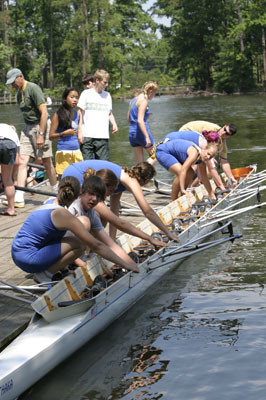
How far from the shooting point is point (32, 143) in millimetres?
10734

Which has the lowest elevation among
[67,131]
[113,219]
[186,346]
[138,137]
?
[186,346]

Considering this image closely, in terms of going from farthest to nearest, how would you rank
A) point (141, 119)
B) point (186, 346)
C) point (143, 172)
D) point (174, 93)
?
point (174, 93)
point (141, 119)
point (143, 172)
point (186, 346)

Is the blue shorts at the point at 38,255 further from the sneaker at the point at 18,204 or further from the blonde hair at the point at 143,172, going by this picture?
the sneaker at the point at 18,204

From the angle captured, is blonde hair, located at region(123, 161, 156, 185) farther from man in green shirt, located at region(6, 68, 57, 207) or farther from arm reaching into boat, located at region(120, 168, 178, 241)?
man in green shirt, located at region(6, 68, 57, 207)

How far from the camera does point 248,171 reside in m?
13.6

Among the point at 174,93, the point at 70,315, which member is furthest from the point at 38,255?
the point at 174,93

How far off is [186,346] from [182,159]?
4535mm

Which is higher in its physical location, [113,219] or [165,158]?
[165,158]

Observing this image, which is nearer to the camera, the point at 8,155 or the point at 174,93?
the point at 8,155

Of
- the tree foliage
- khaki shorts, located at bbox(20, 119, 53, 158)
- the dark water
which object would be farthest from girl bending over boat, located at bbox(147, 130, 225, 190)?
the tree foliage

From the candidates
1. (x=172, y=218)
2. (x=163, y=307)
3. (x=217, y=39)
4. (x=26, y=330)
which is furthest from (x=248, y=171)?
(x=217, y=39)

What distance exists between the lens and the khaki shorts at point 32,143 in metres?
10.6

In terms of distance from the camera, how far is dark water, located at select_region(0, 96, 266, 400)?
18.0ft

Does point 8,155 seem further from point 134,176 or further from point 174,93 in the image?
point 174,93
